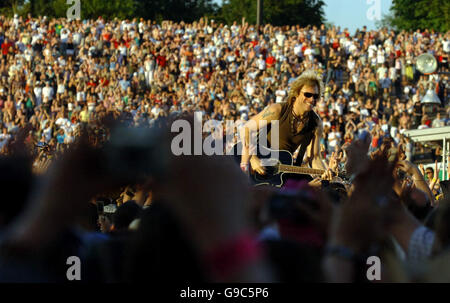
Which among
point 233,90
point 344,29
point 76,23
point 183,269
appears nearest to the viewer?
point 183,269

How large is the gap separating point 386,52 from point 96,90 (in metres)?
8.56

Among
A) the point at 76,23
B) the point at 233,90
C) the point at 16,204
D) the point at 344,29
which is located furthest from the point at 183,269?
the point at 76,23

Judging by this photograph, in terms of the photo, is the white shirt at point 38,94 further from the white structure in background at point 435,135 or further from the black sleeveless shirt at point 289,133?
the black sleeveless shirt at point 289,133

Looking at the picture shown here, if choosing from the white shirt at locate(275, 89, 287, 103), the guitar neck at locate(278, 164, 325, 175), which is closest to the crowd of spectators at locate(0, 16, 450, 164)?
the white shirt at locate(275, 89, 287, 103)

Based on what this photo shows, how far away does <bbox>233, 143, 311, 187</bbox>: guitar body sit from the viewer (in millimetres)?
6156

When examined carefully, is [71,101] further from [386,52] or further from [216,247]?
[216,247]

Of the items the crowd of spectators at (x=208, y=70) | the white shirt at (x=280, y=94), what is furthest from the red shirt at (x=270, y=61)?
the white shirt at (x=280, y=94)

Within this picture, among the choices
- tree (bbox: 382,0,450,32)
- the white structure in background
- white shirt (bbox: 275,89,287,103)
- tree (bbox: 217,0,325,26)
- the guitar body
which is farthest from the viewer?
tree (bbox: 217,0,325,26)

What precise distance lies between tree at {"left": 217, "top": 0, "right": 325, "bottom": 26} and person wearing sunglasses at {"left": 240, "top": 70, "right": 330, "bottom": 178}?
46.4 meters

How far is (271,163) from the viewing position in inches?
250

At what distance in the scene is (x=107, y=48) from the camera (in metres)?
25.0

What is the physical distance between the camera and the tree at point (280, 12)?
52.5 m

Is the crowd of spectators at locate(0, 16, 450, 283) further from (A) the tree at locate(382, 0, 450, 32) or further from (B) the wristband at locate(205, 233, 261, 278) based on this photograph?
(A) the tree at locate(382, 0, 450, 32)

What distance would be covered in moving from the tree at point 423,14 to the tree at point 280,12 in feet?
18.7
